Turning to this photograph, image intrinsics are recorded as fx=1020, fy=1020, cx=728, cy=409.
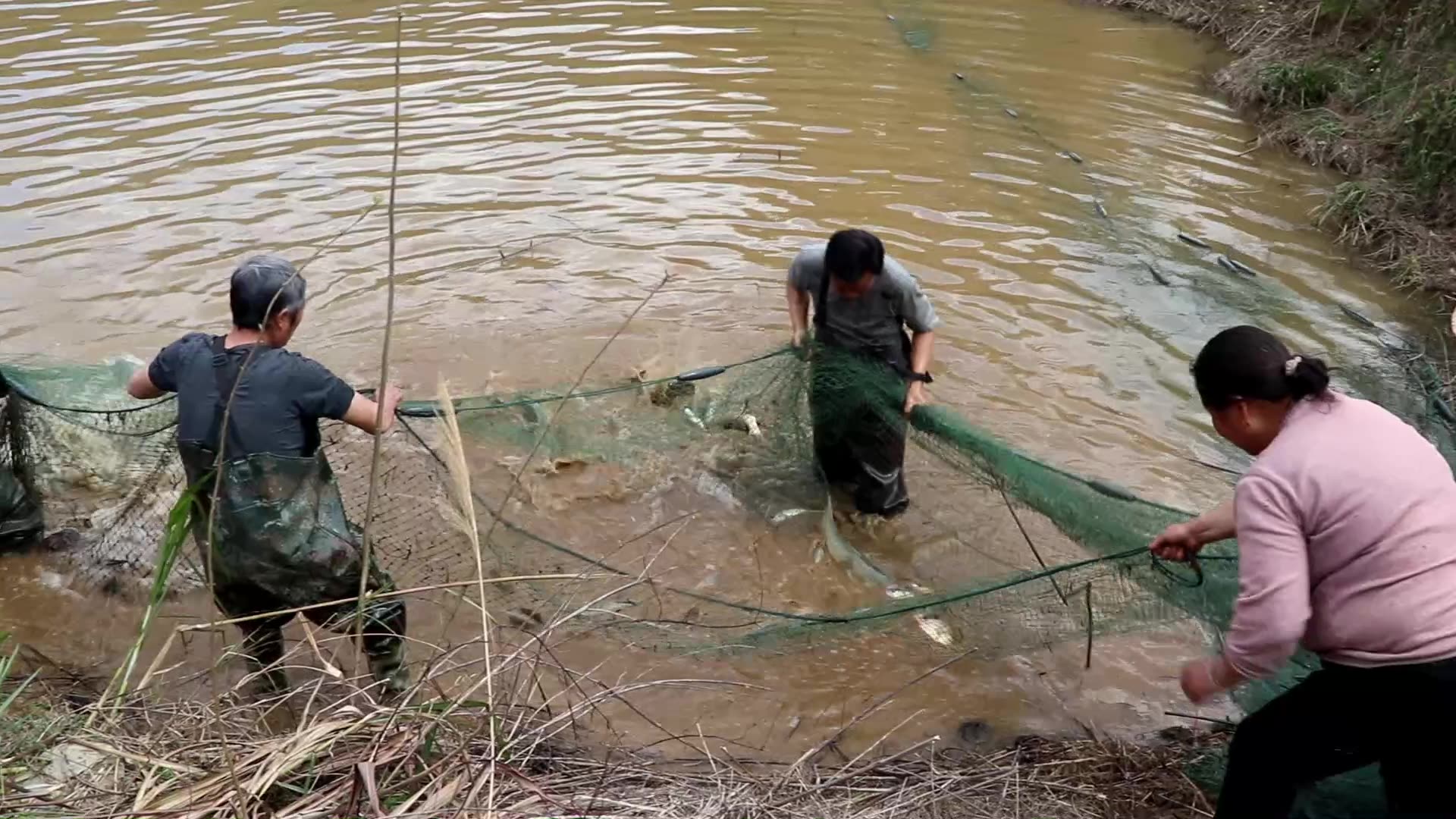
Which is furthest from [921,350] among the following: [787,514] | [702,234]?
[702,234]

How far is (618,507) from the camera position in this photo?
4.57 m

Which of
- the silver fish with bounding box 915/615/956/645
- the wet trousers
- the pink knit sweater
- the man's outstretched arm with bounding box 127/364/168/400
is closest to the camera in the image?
the pink knit sweater

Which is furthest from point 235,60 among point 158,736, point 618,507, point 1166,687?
point 1166,687

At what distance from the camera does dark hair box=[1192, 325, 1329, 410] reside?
2021mm

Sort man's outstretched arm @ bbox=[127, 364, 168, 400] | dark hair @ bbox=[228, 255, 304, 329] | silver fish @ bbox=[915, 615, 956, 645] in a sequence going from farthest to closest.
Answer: silver fish @ bbox=[915, 615, 956, 645] < man's outstretched arm @ bbox=[127, 364, 168, 400] < dark hair @ bbox=[228, 255, 304, 329]

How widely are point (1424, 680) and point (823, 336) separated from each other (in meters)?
2.34

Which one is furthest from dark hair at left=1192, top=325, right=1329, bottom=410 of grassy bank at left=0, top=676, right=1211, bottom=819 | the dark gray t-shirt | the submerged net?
the dark gray t-shirt

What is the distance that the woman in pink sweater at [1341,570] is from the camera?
198 centimetres

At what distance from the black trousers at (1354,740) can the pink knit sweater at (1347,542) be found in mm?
63

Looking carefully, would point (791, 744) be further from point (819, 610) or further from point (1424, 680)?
point (1424, 680)

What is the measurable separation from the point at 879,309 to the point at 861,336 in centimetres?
12

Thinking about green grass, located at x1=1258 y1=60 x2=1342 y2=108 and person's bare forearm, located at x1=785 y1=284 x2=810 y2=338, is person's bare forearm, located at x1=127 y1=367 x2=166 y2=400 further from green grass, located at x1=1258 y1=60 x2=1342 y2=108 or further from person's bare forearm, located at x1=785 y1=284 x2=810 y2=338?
green grass, located at x1=1258 y1=60 x2=1342 y2=108

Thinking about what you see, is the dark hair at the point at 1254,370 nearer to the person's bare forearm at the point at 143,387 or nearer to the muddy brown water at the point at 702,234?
the muddy brown water at the point at 702,234

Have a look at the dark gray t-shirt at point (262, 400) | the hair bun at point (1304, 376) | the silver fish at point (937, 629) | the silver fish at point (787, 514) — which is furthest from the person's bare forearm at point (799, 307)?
the hair bun at point (1304, 376)
